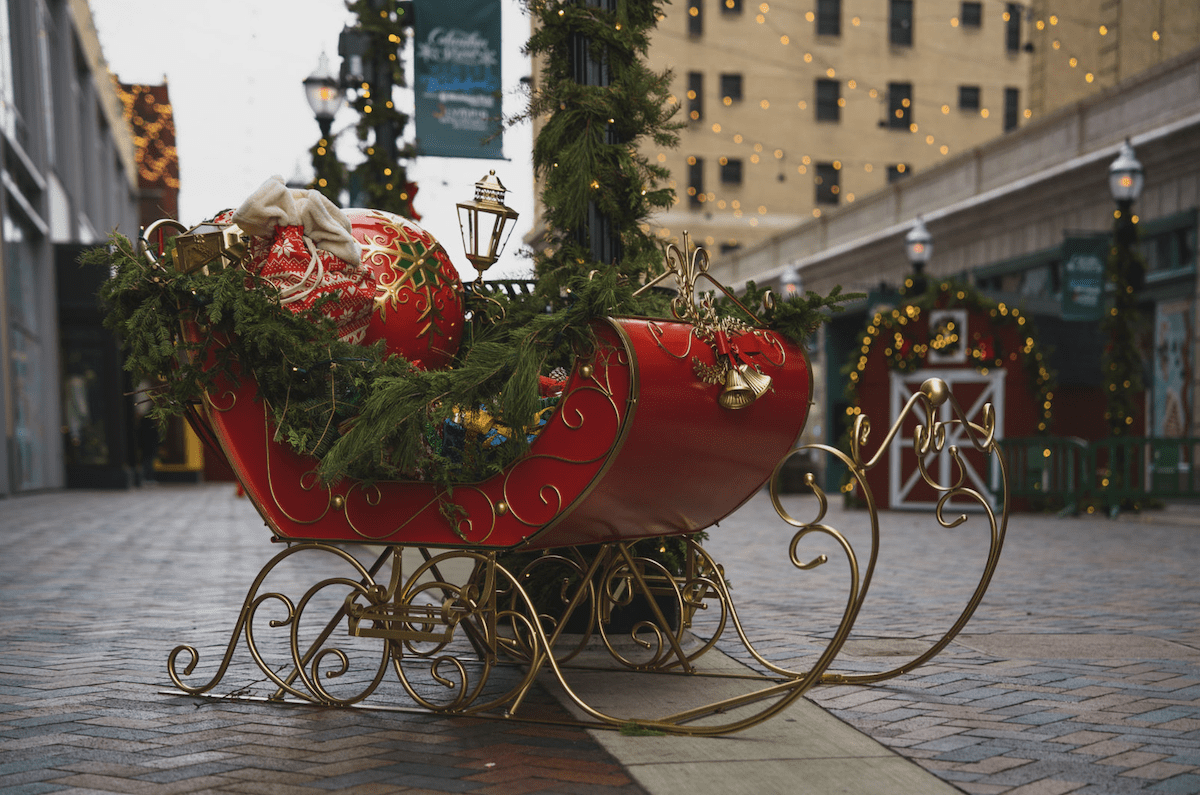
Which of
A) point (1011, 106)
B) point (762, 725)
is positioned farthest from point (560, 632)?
point (1011, 106)

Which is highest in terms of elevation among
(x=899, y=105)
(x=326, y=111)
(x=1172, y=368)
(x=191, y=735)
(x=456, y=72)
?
(x=899, y=105)

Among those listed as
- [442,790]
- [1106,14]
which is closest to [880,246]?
[1106,14]

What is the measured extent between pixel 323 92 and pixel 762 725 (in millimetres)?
10944

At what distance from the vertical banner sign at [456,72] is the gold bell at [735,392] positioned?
6026 mm

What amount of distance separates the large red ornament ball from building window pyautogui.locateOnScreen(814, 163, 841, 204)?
46.5 meters

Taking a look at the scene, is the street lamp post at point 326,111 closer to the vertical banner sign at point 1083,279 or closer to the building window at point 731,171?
the vertical banner sign at point 1083,279

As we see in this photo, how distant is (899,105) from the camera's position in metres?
49.0

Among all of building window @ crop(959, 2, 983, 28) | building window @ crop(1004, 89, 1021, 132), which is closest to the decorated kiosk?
building window @ crop(959, 2, 983, 28)

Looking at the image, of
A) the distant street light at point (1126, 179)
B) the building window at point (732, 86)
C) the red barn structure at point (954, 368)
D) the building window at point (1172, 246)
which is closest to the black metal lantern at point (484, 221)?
the red barn structure at point (954, 368)

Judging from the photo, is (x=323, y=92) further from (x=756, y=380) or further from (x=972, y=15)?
(x=972, y=15)

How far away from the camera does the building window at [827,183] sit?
49.7 m

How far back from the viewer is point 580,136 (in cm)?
606

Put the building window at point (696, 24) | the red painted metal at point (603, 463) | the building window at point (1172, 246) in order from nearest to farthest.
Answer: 1. the red painted metal at point (603, 463)
2. the building window at point (1172, 246)
3. the building window at point (696, 24)

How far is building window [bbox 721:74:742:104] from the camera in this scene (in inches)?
1934
